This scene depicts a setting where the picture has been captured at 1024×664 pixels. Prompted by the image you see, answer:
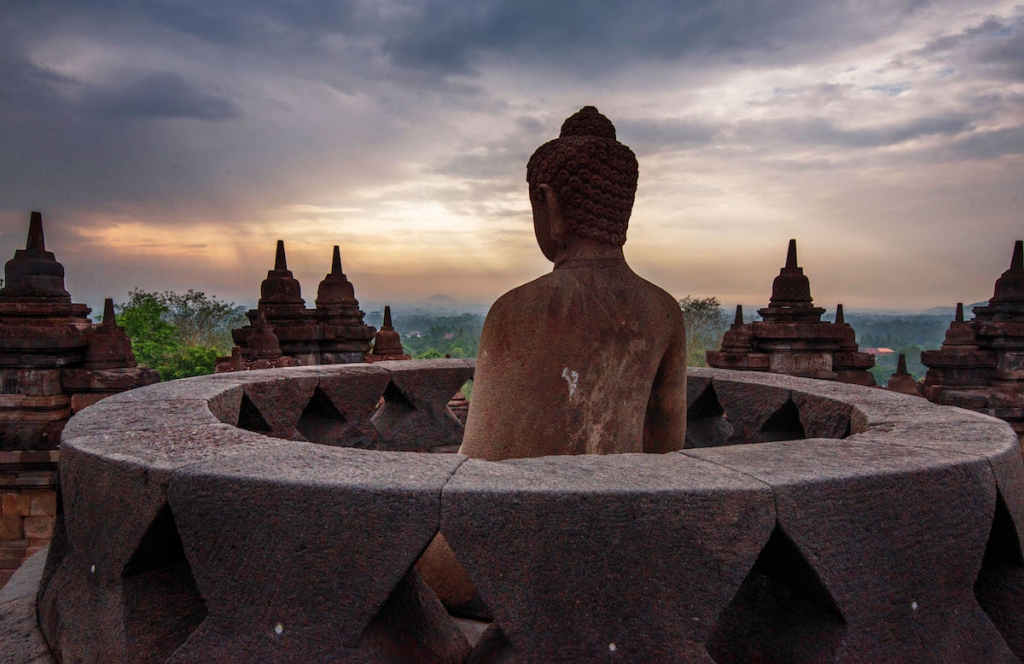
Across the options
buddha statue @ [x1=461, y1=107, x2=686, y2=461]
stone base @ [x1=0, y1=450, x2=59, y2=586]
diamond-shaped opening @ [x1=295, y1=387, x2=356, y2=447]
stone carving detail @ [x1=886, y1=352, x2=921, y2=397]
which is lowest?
stone base @ [x1=0, y1=450, x2=59, y2=586]

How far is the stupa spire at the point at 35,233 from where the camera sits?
19.3ft

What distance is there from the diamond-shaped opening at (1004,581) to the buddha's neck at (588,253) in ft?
4.40

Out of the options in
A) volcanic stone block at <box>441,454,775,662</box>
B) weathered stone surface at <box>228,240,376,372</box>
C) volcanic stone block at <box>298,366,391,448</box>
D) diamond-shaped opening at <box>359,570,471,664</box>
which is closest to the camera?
volcanic stone block at <box>441,454,775,662</box>

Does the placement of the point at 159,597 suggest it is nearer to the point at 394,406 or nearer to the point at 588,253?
the point at 588,253

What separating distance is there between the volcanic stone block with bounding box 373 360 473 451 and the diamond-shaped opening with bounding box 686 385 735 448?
136cm

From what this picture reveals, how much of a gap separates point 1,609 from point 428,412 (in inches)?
87.1

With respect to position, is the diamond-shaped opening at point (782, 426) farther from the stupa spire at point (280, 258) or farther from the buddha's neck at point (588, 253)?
the stupa spire at point (280, 258)

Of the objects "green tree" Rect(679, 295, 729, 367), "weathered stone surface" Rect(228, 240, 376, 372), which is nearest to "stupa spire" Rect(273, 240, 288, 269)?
"weathered stone surface" Rect(228, 240, 376, 372)

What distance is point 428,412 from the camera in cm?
377

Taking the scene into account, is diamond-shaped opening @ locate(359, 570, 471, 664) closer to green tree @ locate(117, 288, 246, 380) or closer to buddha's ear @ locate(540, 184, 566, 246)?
buddha's ear @ locate(540, 184, 566, 246)

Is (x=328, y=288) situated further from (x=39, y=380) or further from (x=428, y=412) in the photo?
(x=428, y=412)

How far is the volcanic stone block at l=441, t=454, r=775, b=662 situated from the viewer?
1.20 metres

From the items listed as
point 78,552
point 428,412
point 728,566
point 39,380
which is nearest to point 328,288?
point 39,380

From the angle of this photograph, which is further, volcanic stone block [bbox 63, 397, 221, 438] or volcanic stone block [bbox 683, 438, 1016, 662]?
volcanic stone block [bbox 63, 397, 221, 438]
